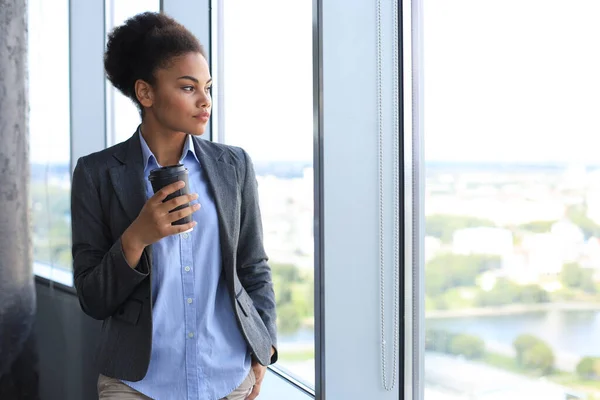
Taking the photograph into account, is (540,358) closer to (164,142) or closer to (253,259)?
(253,259)

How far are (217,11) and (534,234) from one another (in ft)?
5.89

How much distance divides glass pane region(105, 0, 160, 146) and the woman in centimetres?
194

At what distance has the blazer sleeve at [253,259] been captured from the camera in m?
1.62

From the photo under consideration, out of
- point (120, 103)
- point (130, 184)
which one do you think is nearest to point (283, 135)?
point (130, 184)

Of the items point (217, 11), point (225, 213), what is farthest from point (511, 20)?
point (217, 11)

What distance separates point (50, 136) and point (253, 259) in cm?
209

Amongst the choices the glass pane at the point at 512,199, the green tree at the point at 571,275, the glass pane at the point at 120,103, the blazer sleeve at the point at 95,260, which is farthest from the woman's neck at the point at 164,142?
the glass pane at the point at 120,103

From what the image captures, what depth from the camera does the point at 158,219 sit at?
1.34 m

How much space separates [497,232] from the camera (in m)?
1.62

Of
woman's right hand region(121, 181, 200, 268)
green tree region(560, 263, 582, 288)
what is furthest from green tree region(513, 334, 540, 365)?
woman's right hand region(121, 181, 200, 268)

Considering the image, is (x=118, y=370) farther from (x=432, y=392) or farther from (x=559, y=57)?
(x=559, y=57)

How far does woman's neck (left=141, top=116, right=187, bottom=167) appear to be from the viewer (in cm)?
157

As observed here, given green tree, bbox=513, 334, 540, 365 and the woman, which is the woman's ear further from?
green tree, bbox=513, 334, 540, 365

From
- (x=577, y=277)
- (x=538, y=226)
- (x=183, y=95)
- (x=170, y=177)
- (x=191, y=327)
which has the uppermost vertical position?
(x=183, y=95)
